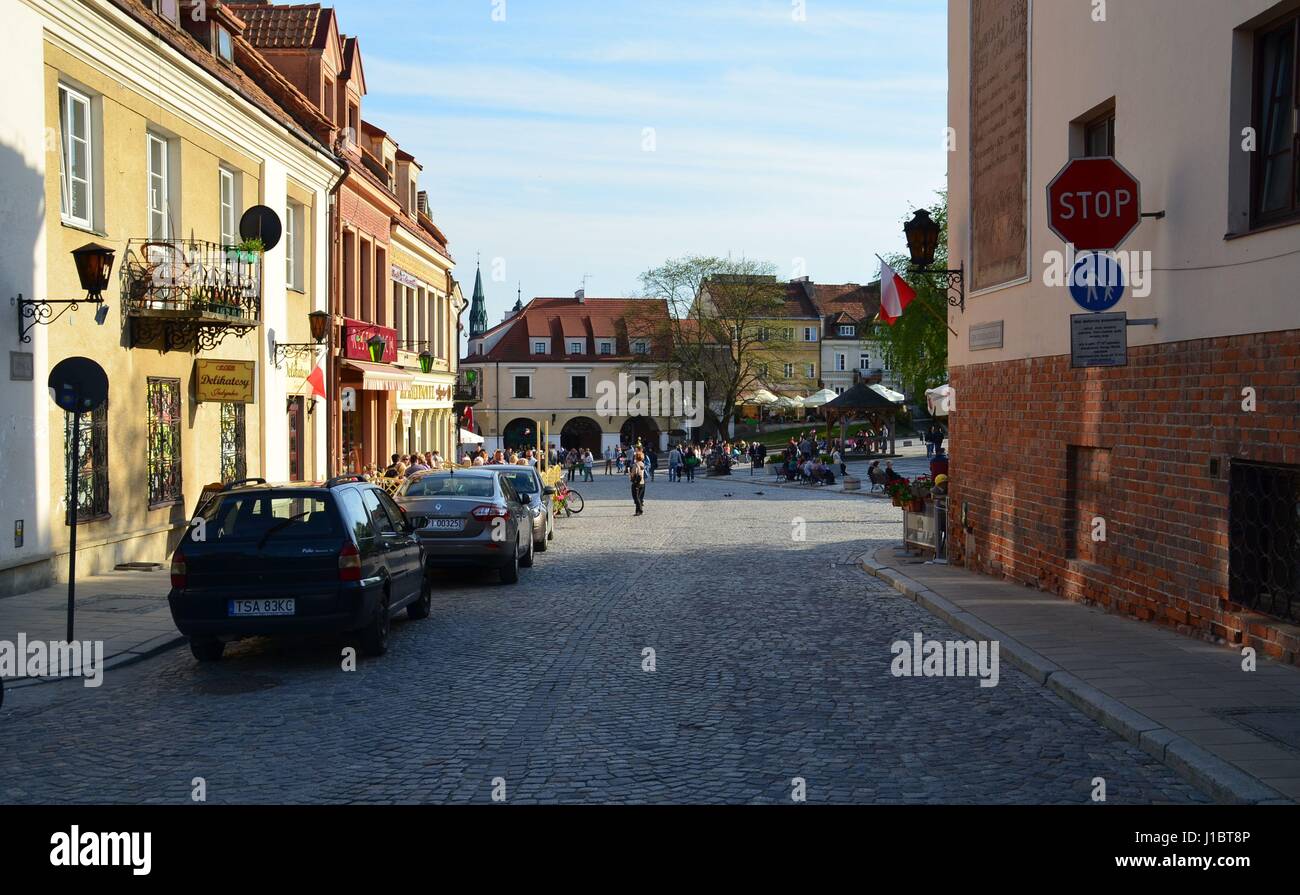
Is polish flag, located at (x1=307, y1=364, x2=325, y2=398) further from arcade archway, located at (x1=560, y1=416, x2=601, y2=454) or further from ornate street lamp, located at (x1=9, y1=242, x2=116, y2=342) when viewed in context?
arcade archway, located at (x1=560, y1=416, x2=601, y2=454)

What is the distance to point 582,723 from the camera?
8141 mm

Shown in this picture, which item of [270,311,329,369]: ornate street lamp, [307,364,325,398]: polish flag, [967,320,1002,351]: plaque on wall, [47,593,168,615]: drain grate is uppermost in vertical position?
[270,311,329,369]: ornate street lamp

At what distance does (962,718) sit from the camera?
327 inches

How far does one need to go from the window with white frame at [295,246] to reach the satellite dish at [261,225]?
146 inches

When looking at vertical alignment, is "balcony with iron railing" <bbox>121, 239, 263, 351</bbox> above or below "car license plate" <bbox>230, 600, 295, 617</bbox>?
above

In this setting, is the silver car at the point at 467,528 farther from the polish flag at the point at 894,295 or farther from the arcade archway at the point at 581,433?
the arcade archway at the point at 581,433

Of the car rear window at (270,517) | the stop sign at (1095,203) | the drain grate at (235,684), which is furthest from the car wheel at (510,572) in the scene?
the stop sign at (1095,203)

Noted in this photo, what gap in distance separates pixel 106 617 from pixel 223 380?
7302 millimetres

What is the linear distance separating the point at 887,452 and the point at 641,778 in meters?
57.7

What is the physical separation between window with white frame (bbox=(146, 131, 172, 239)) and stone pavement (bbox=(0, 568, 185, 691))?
540 centimetres

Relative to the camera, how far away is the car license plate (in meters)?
10.0

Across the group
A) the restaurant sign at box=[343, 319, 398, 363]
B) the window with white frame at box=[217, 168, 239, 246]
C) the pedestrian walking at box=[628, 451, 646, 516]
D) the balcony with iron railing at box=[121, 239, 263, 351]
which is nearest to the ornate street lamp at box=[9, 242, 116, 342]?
the balcony with iron railing at box=[121, 239, 263, 351]
